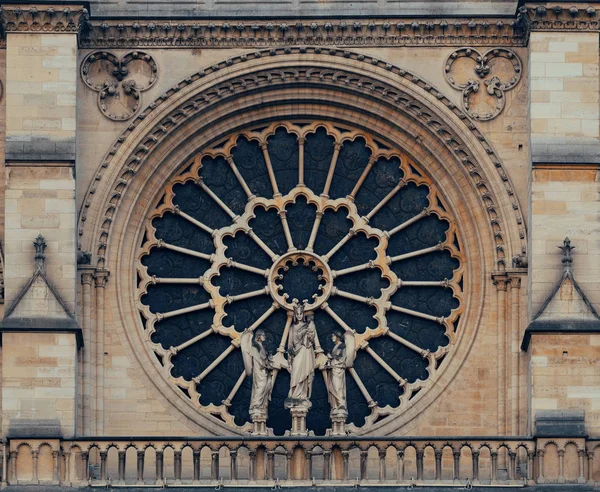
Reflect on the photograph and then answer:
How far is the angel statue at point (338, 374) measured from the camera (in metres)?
36.4

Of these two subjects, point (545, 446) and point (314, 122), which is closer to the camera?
point (545, 446)

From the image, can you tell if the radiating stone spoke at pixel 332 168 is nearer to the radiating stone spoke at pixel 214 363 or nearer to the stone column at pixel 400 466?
the radiating stone spoke at pixel 214 363

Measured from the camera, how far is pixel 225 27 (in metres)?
37.9

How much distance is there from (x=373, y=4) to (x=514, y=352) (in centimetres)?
446

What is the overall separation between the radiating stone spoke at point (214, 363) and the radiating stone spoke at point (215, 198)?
157 centimetres

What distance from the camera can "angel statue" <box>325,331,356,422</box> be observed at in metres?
36.4

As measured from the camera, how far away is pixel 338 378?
36500 mm

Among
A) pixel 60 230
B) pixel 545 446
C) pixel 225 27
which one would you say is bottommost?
pixel 545 446

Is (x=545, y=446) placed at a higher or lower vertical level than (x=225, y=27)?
lower

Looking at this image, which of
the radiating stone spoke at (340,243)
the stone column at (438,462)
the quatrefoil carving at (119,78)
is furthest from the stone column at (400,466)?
the quatrefoil carving at (119,78)

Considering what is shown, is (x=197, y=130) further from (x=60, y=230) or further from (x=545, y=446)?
(x=545, y=446)

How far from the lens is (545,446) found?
118ft

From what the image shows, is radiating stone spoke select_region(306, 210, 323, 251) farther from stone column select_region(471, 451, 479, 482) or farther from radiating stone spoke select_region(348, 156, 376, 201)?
stone column select_region(471, 451, 479, 482)

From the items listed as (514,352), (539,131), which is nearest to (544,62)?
(539,131)
